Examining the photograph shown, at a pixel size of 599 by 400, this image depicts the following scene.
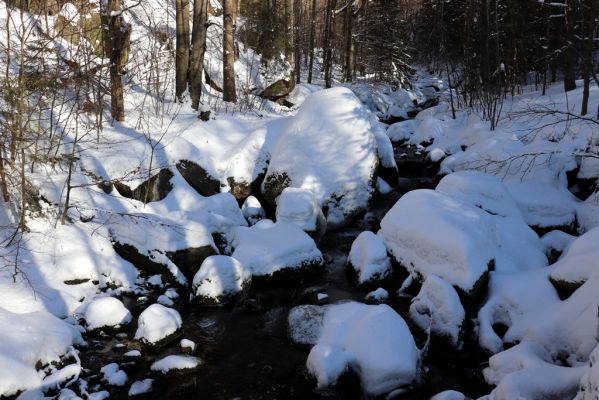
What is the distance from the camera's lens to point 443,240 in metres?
6.79

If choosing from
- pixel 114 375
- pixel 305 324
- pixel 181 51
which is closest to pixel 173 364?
pixel 114 375

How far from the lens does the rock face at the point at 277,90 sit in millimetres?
15547

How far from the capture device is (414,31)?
115 ft

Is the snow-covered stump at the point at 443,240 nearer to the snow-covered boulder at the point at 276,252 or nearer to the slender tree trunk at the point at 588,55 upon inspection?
the snow-covered boulder at the point at 276,252

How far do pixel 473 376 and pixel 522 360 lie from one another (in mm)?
675

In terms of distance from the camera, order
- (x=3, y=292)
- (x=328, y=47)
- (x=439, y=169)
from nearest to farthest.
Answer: (x=3, y=292), (x=439, y=169), (x=328, y=47)

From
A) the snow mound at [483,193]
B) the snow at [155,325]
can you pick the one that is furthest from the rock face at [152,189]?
the snow mound at [483,193]

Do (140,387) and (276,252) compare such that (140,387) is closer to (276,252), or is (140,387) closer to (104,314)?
(104,314)

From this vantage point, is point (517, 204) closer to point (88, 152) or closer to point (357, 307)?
point (357, 307)

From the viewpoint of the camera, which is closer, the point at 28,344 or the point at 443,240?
the point at 28,344

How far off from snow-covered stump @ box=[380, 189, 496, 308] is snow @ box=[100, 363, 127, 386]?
424 cm

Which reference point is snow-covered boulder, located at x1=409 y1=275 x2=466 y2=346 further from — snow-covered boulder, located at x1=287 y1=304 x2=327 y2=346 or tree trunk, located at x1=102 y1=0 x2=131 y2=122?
tree trunk, located at x1=102 y1=0 x2=131 y2=122

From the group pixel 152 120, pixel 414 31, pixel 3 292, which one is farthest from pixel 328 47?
pixel 414 31

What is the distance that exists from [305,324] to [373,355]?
4.39 ft
